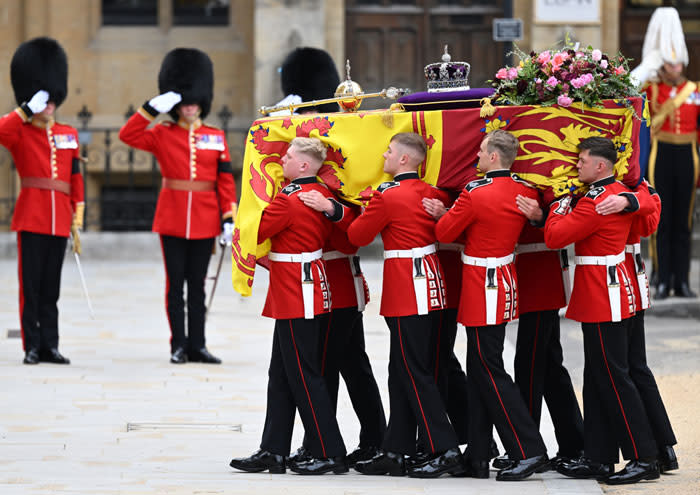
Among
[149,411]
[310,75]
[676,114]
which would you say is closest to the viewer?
[149,411]

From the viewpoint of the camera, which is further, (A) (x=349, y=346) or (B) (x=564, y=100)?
(A) (x=349, y=346)

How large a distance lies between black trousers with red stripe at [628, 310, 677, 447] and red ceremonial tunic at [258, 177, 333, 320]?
1.32 m

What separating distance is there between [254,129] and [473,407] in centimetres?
155

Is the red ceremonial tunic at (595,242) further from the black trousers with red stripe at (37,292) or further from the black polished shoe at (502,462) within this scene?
the black trousers with red stripe at (37,292)

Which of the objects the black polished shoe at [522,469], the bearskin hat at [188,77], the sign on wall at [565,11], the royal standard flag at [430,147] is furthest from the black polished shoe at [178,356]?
the sign on wall at [565,11]

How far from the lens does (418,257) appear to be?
19.2 feet

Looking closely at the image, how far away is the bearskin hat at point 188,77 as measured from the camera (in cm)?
890

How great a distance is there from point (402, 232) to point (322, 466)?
3.40ft

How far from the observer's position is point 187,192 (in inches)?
345

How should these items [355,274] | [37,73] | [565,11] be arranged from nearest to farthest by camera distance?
[355,274] < [37,73] < [565,11]

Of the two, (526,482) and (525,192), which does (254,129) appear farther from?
(526,482)

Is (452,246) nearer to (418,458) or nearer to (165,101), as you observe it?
(418,458)

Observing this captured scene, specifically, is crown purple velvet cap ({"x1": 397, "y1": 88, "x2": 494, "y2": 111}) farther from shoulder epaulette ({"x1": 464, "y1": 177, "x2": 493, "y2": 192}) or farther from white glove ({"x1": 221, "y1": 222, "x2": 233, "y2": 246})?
white glove ({"x1": 221, "y1": 222, "x2": 233, "y2": 246})

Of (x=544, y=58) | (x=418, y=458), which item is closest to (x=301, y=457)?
(x=418, y=458)
